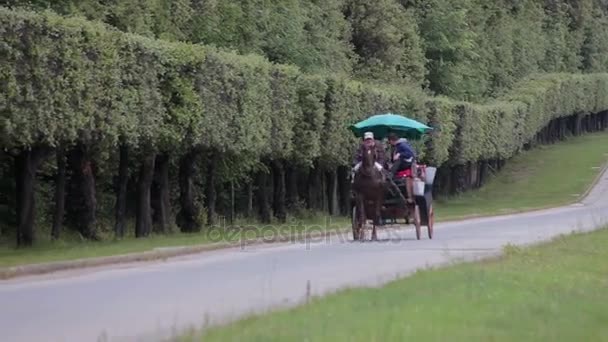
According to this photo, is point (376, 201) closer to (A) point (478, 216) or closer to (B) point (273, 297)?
(B) point (273, 297)

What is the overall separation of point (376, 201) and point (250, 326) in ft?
50.6

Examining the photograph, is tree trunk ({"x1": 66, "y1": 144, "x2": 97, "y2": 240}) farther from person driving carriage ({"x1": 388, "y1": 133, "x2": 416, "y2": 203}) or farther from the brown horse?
person driving carriage ({"x1": 388, "y1": 133, "x2": 416, "y2": 203})

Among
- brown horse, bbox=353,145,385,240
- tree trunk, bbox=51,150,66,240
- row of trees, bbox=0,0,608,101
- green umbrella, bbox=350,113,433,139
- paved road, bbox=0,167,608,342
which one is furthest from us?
row of trees, bbox=0,0,608,101

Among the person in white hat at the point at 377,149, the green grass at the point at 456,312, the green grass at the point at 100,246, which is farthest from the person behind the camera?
the person in white hat at the point at 377,149

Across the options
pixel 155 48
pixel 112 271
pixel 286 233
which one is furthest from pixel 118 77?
pixel 112 271

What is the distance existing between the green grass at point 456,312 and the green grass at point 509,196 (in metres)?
9.93

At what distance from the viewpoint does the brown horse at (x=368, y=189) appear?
2586 centimetres

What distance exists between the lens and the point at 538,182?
78750 millimetres

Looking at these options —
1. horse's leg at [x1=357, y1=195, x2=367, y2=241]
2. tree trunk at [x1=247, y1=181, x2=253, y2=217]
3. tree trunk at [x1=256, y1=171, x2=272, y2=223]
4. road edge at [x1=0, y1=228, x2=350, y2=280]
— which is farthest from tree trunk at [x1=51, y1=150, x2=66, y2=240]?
tree trunk at [x1=247, y1=181, x2=253, y2=217]

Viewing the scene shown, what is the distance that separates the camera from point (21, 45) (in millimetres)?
26688

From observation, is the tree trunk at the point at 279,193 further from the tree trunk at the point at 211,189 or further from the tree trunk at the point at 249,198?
the tree trunk at the point at 211,189

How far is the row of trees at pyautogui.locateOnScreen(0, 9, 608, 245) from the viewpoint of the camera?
91.1ft

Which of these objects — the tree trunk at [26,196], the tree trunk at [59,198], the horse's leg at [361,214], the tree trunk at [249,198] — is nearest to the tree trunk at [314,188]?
the tree trunk at [249,198]

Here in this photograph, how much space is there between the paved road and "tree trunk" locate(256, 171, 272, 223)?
1819 centimetres
